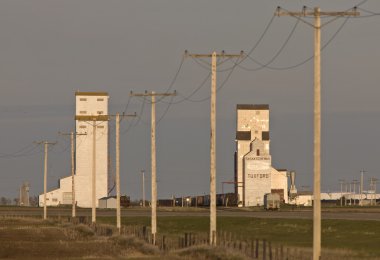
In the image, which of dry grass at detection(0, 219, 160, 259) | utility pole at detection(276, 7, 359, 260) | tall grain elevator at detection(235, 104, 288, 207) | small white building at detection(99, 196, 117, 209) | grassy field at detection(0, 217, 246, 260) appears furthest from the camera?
tall grain elevator at detection(235, 104, 288, 207)

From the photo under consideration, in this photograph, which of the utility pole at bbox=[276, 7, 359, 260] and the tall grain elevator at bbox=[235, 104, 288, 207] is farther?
the tall grain elevator at bbox=[235, 104, 288, 207]

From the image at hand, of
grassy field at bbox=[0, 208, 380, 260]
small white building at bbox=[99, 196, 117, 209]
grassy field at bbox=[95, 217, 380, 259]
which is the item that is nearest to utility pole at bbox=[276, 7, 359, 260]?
grassy field at bbox=[0, 208, 380, 260]

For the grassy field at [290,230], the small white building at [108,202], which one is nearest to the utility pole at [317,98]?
the grassy field at [290,230]

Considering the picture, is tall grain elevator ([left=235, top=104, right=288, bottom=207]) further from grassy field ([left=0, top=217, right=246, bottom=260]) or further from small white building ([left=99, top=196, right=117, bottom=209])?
grassy field ([left=0, top=217, right=246, bottom=260])

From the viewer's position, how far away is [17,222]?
108m

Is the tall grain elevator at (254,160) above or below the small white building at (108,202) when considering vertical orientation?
above

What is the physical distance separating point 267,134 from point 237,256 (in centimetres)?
12418

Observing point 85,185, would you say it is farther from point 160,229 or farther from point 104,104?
point 160,229

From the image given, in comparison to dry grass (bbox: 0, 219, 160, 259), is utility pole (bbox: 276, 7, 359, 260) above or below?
above

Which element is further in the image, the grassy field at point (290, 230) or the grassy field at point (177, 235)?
the grassy field at point (290, 230)

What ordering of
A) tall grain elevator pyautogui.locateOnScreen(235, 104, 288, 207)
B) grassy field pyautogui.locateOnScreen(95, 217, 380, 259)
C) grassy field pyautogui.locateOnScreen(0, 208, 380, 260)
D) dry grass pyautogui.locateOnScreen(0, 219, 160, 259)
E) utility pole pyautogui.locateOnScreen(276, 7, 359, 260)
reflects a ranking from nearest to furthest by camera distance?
utility pole pyautogui.locateOnScreen(276, 7, 359, 260) < grassy field pyautogui.locateOnScreen(0, 208, 380, 260) < dry grass pyautogui.locateOnScreen(0, 219, 160, 259) < grassy field pyautogui.locateOnScreen(95, 217, 380, 259) < tall grain elevator pyautogui.locateOnScreen(235, 104, 288, 207)

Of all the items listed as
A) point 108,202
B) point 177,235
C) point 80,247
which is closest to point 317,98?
point 80,247

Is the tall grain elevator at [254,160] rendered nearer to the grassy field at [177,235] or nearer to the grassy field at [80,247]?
the grassy field at [177,235]

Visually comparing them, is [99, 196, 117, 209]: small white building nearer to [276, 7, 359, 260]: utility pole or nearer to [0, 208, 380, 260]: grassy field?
[0, 208, 380, 260]: grassy field
